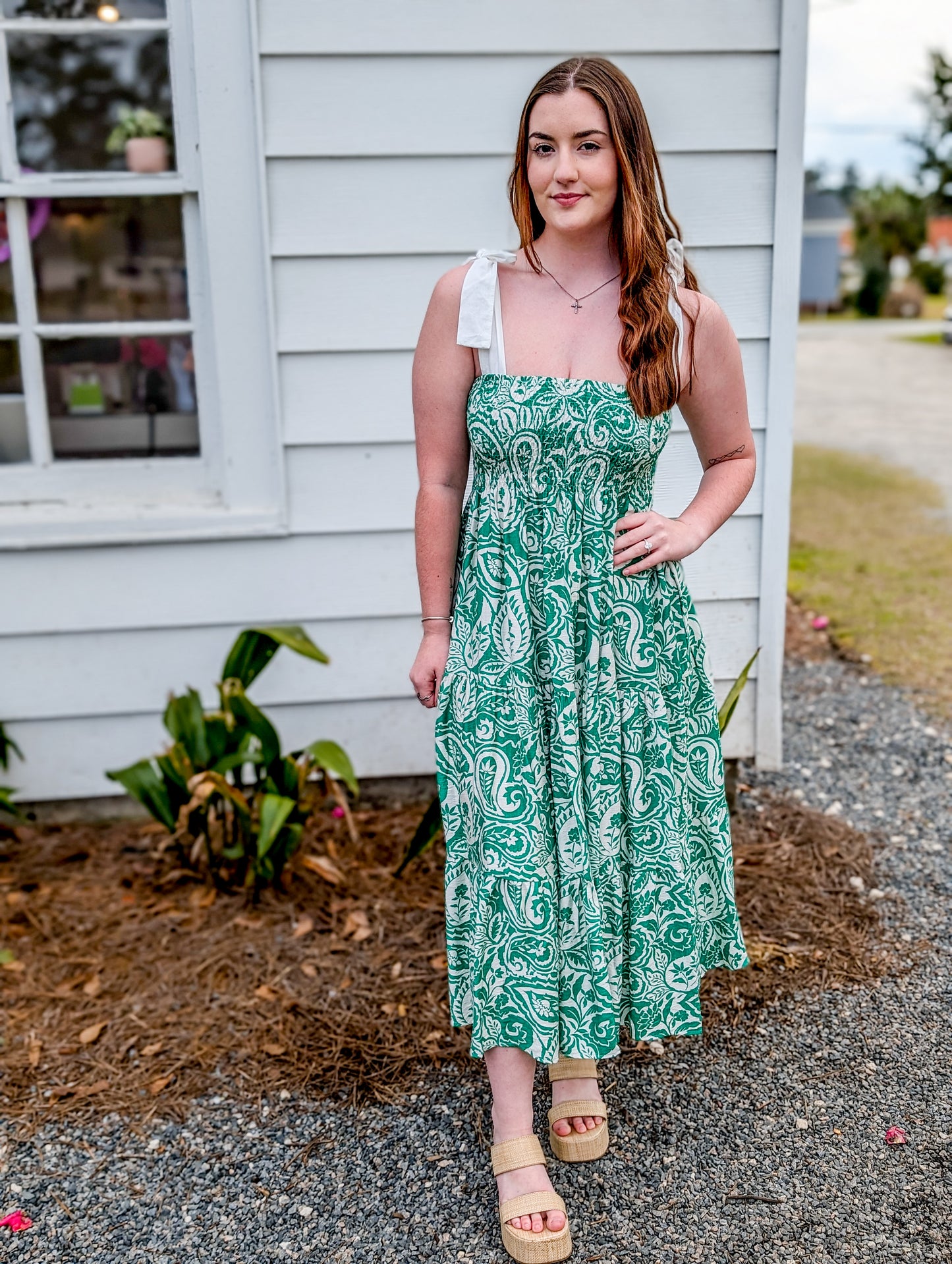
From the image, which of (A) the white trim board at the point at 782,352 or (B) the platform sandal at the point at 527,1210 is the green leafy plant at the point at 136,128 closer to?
(A) the white trim board at the point at 782,352

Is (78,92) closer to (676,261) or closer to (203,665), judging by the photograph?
(203,665)

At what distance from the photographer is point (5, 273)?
350 centimetres

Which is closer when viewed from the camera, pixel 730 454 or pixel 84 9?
pixel 730 454

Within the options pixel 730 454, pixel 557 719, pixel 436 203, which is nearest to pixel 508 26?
pixel 436 203

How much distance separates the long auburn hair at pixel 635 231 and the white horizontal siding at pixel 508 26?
1.17 meters

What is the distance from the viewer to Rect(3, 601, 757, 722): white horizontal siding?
10.5 feet

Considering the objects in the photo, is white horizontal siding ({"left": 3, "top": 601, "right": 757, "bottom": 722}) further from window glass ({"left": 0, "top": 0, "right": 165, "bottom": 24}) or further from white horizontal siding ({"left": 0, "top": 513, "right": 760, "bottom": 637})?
window glass ({"left": 0, "top": 0, "right": 165, "bottom": 24})

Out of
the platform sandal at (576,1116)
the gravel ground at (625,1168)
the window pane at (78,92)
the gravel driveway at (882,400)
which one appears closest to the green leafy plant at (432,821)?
the gravel ground at (625,1168)

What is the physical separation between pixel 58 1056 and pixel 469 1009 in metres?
0.96

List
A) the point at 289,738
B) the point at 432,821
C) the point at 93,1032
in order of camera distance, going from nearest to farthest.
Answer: the point at 93,1032
the point at 432,821
the point at 289,738

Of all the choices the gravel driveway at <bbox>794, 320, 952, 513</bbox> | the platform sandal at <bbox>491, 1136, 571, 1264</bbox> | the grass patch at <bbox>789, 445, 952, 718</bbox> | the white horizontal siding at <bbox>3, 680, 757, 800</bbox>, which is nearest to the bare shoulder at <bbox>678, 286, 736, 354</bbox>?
the platform sandal at <bbox>491, 1136, 571, 1264</bbox>

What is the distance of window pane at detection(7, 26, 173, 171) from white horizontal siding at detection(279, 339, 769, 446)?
1047 mm

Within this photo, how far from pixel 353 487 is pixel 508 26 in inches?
46.7

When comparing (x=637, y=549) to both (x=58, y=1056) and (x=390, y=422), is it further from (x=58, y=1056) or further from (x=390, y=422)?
(x=58, y=1056)
